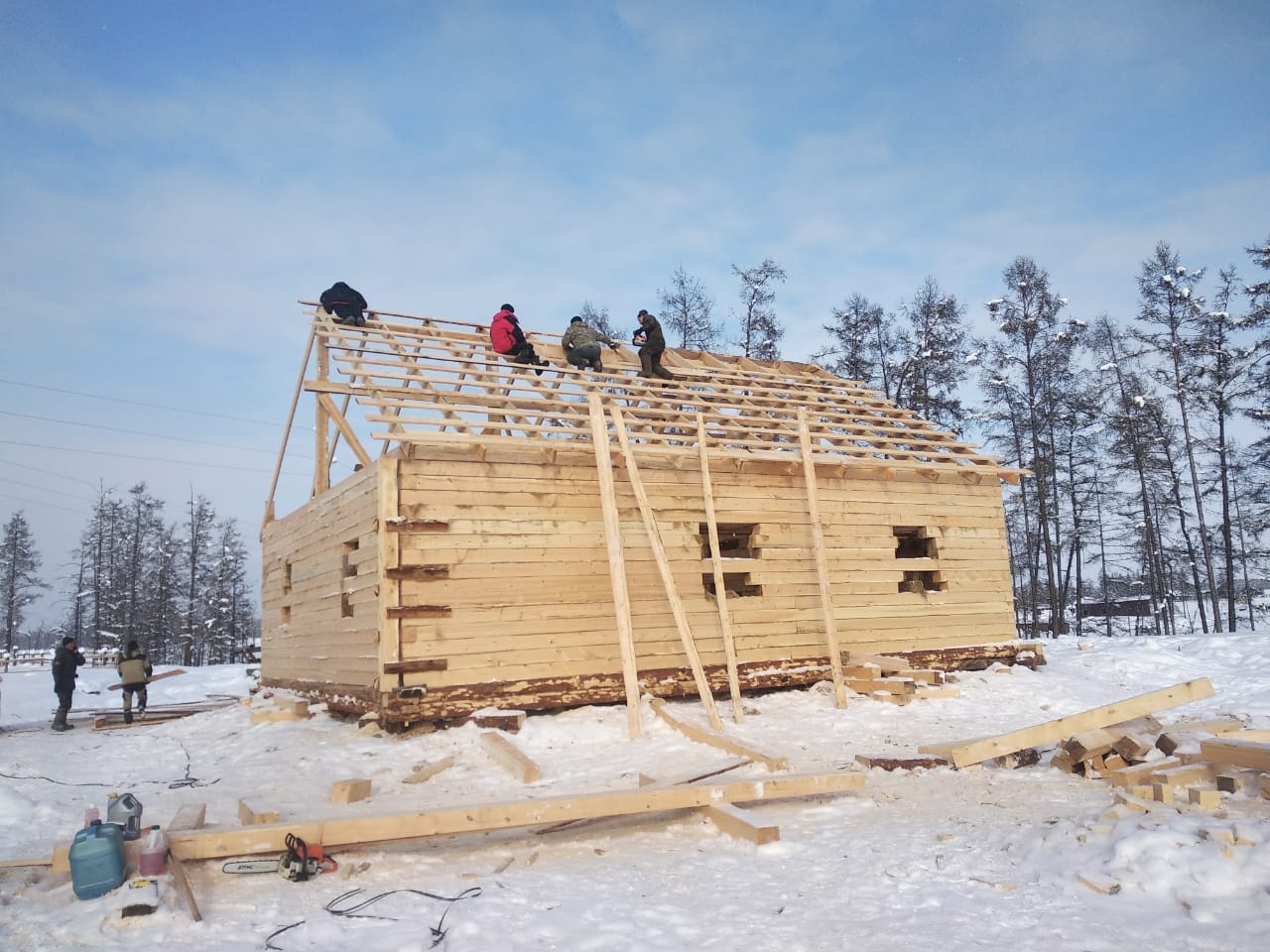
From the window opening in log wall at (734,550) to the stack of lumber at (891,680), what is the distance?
170cm

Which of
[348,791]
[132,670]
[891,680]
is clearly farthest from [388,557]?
[132,670]

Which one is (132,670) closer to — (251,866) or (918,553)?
(251,866)

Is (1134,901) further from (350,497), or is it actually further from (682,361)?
(682,361)

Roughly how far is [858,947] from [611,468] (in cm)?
751

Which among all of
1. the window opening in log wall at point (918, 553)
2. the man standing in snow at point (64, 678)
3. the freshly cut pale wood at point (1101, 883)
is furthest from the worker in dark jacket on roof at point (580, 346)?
the freshly cut pale wood at point (1101, 883)

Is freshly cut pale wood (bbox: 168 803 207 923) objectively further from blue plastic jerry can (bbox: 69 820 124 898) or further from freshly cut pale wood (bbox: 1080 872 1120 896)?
freshly cut pale wood (bbox: 1080 872 1120 896)

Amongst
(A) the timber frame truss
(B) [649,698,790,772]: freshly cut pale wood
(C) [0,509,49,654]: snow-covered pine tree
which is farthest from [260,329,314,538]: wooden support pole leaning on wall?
(C) [0,509,49,654]: snow-covered pine tree

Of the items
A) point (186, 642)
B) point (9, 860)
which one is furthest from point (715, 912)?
point (186, 642)

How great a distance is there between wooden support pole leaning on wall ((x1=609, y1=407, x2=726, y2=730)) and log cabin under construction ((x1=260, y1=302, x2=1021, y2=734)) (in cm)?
4

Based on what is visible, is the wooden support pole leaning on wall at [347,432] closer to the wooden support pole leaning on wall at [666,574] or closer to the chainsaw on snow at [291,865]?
the wooden support pole leaning on wall at [666,574]

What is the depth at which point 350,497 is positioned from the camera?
34.4 ft

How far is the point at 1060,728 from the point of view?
7238mm

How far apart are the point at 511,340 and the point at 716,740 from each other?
689 centimetres

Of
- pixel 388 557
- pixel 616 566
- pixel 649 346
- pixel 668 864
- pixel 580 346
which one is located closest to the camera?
pixel 668 864
